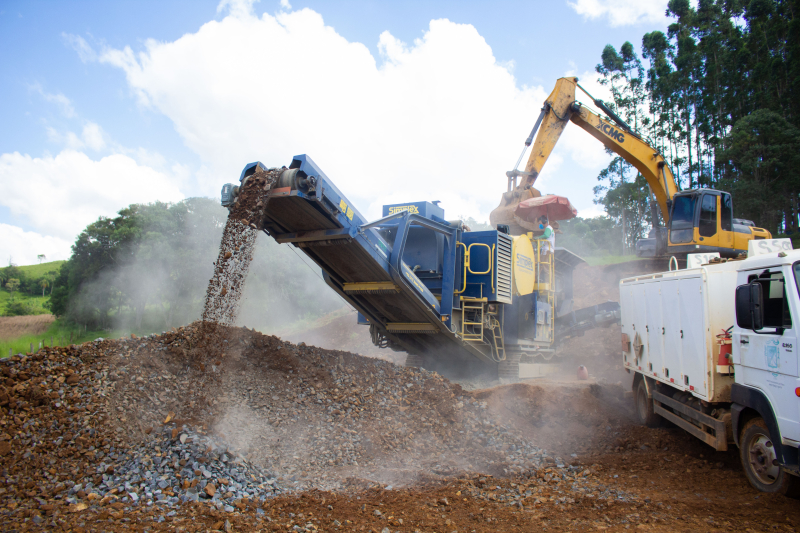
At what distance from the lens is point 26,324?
2378cm

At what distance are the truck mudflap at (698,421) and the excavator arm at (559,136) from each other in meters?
5.85

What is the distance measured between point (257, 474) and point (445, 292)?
448 centimetres

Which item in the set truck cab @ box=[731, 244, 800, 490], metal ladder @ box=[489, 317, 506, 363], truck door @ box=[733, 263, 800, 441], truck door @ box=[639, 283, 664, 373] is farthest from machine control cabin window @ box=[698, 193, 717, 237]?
truck door @ box=[733, 263, 800, 441]

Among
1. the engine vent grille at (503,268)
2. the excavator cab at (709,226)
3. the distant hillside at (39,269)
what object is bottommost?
the engine vent grille at (503,268)

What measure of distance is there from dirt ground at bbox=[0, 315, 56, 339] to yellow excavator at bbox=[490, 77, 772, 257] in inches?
915

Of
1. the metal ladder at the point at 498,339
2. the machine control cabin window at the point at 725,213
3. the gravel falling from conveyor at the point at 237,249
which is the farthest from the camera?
the machine control cabin window at the point at 725,213

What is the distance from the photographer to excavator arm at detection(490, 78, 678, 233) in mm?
11922

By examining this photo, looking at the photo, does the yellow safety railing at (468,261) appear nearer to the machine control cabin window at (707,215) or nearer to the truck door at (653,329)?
the truck door at (653,329)

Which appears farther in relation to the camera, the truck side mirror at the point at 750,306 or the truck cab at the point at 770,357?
the truck side mirror at the point at 750,306

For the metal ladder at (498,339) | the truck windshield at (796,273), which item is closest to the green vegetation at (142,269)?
the metal ladder at (498,339)

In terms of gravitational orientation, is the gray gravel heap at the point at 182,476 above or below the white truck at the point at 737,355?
below

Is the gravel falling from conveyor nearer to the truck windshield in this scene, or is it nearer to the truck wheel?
the truck windshield

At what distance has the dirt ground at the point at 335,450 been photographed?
359 cm

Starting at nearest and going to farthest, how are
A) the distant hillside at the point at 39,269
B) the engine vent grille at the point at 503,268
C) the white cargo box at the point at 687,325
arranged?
1. the white cargo box at the point at 687,325
2. the engine vent grille at the point at 503,268
3. the distant hillside at the point at 39,269
